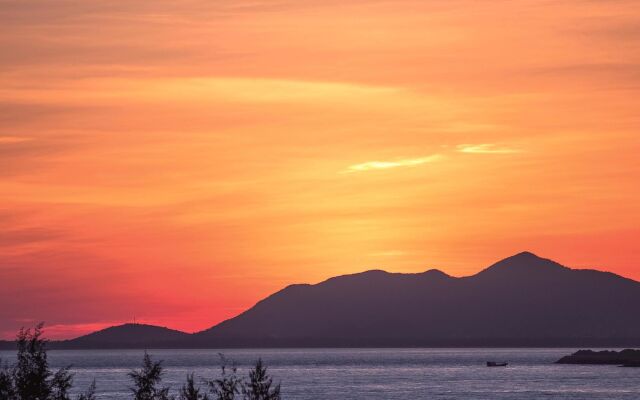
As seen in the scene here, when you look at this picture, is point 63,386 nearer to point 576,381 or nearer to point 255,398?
point 255,398

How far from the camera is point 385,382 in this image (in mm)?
195125

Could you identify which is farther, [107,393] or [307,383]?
[307,383]

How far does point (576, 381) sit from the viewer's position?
622 ft

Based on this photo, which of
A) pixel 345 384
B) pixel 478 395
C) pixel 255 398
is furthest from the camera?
pixel 345 384

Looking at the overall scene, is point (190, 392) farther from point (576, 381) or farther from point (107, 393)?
point (576, 381)

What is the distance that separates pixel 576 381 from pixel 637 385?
14.9 m

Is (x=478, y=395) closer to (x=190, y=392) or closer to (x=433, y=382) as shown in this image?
(x=433, y=382)

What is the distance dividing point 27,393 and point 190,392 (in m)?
5.80

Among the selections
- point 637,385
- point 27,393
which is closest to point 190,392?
point 27,393

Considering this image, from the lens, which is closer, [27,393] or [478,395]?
[27,393]

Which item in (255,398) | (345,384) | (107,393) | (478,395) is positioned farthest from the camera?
(345,384)

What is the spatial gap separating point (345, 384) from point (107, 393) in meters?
39.8

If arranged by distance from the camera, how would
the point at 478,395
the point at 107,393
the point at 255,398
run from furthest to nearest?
the point at 107,393
the point at 478,395
the point at 255,398

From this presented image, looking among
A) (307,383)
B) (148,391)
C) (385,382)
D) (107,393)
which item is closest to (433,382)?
(385,382)
